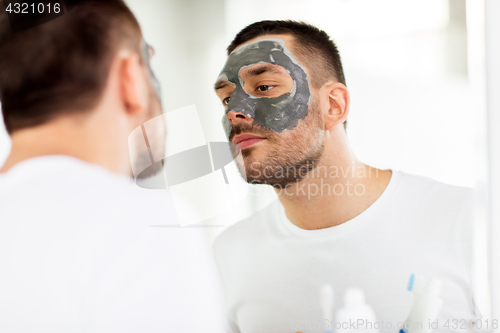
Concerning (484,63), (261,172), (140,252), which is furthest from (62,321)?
(484,63)

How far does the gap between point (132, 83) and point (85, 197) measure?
0.31 meters

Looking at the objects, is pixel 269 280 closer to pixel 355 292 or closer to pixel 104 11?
pixel 355 292

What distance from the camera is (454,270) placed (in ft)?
2.78

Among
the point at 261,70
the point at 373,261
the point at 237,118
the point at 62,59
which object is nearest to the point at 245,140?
the point at 237,118

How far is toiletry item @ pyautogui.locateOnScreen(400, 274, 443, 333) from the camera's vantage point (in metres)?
0.83

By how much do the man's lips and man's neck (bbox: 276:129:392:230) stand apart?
0.14 meters

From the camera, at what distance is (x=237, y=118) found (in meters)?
0.93

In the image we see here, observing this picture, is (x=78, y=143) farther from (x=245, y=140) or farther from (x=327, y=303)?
(x=327, y=303)

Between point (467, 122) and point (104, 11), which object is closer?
point (467, 122)

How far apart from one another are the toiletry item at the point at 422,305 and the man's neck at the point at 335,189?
20cm

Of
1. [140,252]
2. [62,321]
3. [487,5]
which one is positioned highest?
[487,5]

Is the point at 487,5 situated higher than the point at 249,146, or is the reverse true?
the point at 487,5

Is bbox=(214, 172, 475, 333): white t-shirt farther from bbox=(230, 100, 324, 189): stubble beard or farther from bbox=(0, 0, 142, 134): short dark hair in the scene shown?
bbox=(0, 0, 142, 134): short dark hair

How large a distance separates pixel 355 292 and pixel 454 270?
220 millimetres
